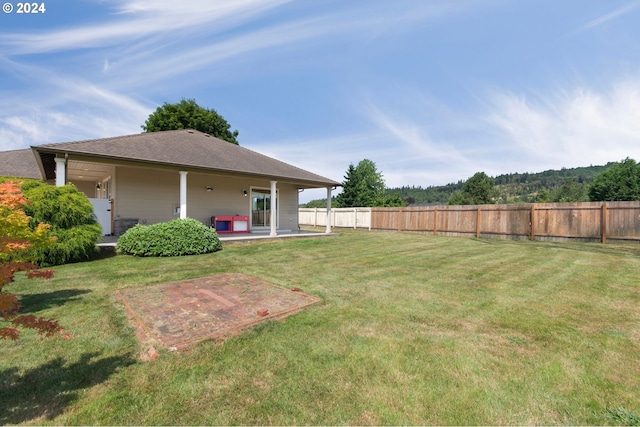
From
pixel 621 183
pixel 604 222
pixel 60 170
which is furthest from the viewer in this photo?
pixel 621 183

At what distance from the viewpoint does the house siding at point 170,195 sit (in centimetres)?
1139

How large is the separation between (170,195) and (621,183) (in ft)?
195

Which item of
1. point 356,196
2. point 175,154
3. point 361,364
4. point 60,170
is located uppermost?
point 175,154

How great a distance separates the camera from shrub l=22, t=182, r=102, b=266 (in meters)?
6.84

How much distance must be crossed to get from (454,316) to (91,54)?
1415 centimetres

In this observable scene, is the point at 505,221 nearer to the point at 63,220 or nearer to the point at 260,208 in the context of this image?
the point at 260,208

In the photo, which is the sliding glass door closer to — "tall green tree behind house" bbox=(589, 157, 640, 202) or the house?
the house

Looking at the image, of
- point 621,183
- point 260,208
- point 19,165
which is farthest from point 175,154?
point 621,183

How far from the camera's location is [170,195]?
12406 millimetres

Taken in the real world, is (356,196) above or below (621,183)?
below

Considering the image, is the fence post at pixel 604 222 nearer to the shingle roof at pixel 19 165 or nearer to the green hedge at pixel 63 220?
the green hedge at pixel 63 220

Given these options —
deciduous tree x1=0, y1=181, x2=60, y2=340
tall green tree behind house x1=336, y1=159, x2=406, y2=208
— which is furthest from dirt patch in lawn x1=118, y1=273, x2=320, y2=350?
tall green tree behind house x1=336, y1=159, x2=406, y2=208

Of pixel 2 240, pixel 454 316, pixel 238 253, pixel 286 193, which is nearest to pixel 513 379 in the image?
pixel 454 316

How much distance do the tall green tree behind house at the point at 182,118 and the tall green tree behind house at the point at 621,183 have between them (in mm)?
55874
